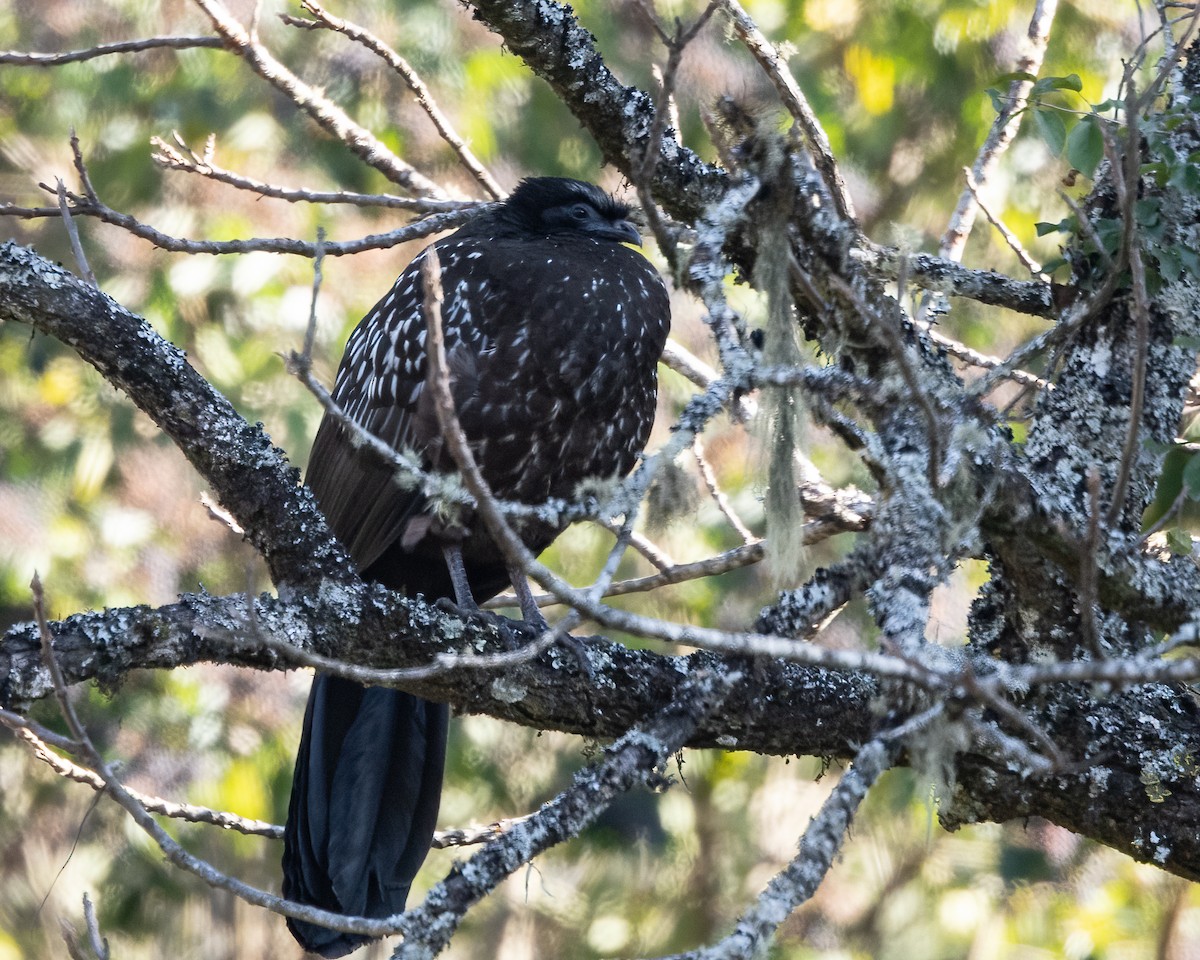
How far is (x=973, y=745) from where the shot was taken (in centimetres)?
264

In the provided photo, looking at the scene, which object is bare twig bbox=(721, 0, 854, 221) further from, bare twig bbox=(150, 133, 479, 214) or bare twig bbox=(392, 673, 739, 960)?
bare twig bbox=(392, 673, 739, 960)

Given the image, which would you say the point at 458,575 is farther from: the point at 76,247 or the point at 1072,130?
the point at 1072,130

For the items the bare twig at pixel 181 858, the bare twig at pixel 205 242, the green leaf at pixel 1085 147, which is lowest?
the bare twig at pixel 181 858

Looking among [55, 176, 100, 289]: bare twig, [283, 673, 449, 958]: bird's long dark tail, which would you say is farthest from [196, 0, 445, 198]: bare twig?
[283, 673, 449, 958]: bird's long dark tail

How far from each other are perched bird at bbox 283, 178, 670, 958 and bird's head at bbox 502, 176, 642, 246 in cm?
18

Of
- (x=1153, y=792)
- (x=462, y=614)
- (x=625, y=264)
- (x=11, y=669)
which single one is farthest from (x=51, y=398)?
(x=1153, y=792)

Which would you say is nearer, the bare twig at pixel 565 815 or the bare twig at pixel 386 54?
the bare twig at pixel 565 815

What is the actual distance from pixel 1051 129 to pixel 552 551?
3701mm

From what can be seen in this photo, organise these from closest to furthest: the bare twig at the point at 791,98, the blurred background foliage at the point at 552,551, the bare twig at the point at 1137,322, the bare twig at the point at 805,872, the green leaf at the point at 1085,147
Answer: the bare twig at the point at 805,872, the bare twig at the point at 1137,322, the green leaf at the point at 1085,147, the bare twig at the point at 791,98, the blurred background foliage at the point at 552,551

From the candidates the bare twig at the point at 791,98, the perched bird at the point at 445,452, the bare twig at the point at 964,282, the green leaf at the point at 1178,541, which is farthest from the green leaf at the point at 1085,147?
the perched bird at the point at 445,452

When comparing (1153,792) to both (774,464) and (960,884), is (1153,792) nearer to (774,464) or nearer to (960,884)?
(774,464)

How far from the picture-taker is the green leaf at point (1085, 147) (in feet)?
8.81

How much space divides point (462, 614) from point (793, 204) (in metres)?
1.09

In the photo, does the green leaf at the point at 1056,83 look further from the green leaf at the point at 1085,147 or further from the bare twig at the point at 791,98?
the bare twig at the point at 791,98
